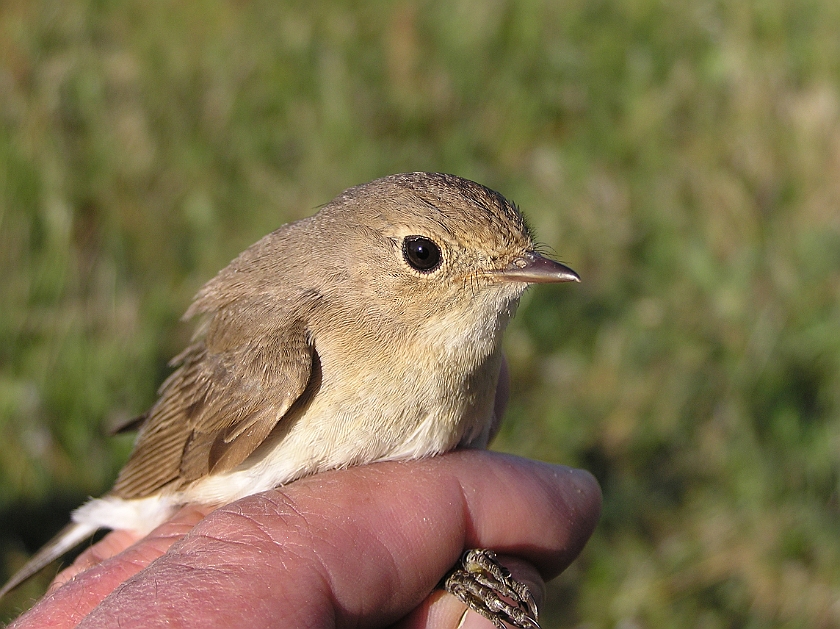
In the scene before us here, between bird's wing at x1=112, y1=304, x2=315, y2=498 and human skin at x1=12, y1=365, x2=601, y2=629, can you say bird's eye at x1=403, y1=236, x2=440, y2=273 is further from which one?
human skin at x1=12, y1=365, x2=601, y2=629

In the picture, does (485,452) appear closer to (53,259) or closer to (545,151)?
(53,259)

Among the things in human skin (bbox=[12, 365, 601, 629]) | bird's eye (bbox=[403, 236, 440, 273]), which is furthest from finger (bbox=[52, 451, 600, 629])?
bird's eye (bbox=[403, 236, 440, 273])

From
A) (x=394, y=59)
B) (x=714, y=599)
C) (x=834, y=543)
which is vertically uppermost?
(x=394, y=59)

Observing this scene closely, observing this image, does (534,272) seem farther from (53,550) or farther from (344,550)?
(53,550)

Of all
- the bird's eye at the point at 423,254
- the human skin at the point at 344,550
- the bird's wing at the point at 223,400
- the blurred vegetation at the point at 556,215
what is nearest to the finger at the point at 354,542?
the human skin at the point at 344,550

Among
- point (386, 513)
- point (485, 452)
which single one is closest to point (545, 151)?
point (485, 452)

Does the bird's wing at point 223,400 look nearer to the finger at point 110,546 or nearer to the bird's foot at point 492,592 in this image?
the finger at point 110,546

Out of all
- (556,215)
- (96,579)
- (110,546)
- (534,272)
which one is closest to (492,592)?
(534,272)
